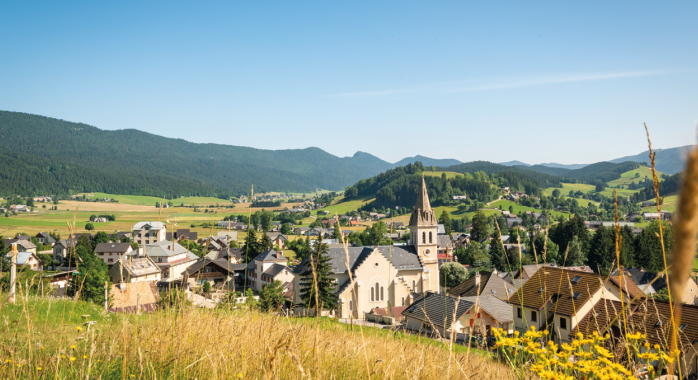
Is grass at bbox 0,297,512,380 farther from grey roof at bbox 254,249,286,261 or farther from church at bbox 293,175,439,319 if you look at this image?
grey roof at bbox 254,249,286,261

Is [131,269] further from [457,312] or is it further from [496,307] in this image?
[496,307]

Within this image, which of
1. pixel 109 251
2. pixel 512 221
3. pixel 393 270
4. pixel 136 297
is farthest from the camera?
pixel 512 221

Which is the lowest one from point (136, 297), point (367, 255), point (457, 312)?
point (457, 312)

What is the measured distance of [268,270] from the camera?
50.4m

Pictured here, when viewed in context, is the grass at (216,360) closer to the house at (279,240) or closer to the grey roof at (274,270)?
the grey roof at (274,270)

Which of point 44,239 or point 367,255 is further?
point 44,239

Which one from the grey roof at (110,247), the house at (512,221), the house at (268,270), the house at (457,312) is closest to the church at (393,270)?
the house at (457,312)

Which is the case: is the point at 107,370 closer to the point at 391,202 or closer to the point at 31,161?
the point at 391,202

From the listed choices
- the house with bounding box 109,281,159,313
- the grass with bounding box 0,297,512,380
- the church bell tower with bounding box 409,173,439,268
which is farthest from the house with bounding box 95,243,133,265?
the grass with bounding box 0,297,512,380

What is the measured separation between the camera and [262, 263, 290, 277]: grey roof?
49.4 m

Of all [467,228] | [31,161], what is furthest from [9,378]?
[31,161]

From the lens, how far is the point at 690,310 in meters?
15.0

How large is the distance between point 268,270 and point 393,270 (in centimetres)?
1864

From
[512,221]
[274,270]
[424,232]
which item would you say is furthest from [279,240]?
[512,221]
